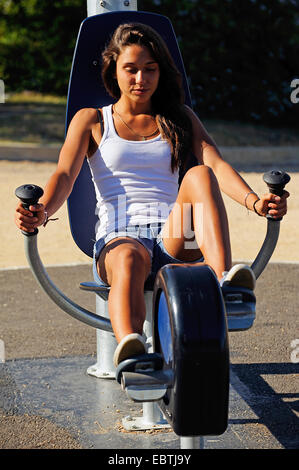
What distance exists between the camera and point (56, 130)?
1312cm

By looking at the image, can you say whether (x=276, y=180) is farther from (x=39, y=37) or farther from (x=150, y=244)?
(x=39, y=37)

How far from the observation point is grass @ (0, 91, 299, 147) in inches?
503

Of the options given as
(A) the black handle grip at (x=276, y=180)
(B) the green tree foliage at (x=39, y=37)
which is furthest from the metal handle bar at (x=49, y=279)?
(B) the green tree foliage at (x=39, y=37)

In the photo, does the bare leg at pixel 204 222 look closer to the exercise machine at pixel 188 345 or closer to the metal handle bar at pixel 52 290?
the exercise machine at pixel 188 345

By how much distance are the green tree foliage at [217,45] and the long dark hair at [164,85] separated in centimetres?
1104

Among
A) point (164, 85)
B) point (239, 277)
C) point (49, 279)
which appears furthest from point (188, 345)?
point (164, 85)

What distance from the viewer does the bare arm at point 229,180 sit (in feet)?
8.45

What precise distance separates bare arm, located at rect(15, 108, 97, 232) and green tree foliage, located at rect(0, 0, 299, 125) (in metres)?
11.2

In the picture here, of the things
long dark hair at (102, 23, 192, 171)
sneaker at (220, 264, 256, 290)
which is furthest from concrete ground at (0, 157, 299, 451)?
long dark hair at (102, 23, 192, 171)

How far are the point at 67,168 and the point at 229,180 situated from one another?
1.94 ft

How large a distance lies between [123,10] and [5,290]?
7.55ft

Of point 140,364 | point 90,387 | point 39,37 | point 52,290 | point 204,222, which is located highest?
point 39,37

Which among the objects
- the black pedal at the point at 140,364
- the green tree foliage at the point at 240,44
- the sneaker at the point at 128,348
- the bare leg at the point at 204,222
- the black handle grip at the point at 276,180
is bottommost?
the black pedal at the point at 140,364
